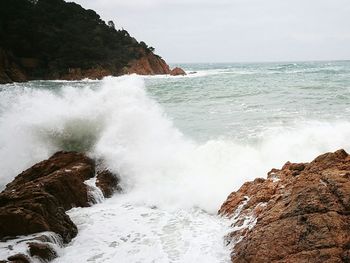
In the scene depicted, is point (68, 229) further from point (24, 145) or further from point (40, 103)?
point (40, 103)

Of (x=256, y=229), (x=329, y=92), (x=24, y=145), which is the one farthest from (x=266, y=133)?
(x=329, y=92)

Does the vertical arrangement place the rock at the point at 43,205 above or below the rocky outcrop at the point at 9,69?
below

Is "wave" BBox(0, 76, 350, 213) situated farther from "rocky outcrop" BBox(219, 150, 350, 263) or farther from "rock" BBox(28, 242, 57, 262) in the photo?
"rock" BBox(28, 242, 57, 262)

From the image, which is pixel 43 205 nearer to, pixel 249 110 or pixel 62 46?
pixel 249 110

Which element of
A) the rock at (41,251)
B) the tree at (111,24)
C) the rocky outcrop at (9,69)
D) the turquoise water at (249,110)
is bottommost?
the rock at (41,251)

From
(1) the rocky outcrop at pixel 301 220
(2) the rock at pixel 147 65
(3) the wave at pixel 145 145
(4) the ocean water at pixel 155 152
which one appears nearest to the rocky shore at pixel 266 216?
(1) the rocky outcrop at pixel 301 220

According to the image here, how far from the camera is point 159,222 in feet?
20.4

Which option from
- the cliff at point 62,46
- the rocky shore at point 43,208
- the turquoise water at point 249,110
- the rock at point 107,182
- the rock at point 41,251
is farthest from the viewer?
the cliff at point 62,46

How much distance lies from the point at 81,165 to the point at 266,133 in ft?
17.9

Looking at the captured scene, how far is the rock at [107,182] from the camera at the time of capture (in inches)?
297

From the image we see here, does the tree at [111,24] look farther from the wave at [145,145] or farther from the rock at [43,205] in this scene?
the rock at [43,205]

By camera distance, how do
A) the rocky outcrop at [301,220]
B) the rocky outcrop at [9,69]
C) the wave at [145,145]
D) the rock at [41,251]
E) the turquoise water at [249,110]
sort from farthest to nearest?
the rocky outcrop at [9,69]
the turquoise water at [249,110]
the wave at [145,145]
the rock at [41,251]
the rocky outcrop at [301,220]

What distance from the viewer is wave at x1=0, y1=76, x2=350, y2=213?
7777 mm

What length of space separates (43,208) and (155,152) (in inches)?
164
